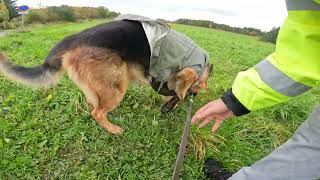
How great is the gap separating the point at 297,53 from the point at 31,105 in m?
2.77

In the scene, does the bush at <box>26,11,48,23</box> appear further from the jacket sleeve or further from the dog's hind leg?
the jacket sleeve

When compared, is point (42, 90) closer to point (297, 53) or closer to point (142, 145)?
point (142, 145)

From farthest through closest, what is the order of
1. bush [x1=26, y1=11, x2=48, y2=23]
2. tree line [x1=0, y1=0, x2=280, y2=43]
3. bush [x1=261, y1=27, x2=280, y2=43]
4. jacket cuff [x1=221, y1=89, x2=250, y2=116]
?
bush [x1=26, y1=11, x2=48, y2=23] → tree line [x1=0, y1=0, x2=280, y2=43] → bush [x1=261, y1=27, x2=280, y2=43] → jacket cuff [x1=221, y1=89, x2=250, y2=116]

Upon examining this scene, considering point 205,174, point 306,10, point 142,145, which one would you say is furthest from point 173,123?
point 306,10

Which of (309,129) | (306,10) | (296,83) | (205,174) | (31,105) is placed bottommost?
(205,174)

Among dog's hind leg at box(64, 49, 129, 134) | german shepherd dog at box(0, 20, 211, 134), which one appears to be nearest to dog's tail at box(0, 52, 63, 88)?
german shepherd dog at box(0, 20, 211, 134)

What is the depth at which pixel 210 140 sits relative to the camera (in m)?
3.18

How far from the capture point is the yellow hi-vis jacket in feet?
5.33

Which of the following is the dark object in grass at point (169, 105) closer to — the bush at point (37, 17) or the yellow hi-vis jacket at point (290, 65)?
the yellow hi-vis jacket at point (290, 65)

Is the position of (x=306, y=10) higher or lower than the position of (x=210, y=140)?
higher

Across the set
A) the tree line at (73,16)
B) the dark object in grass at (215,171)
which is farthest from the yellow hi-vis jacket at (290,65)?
the tree line at (73,16)

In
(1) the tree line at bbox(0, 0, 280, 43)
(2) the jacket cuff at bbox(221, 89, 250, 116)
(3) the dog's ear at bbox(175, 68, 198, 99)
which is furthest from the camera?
(1) the tree line at bbox(0, 0, 280, 43)

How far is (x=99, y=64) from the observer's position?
3100 millimetres

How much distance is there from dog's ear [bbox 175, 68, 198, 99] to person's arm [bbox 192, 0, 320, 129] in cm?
146
